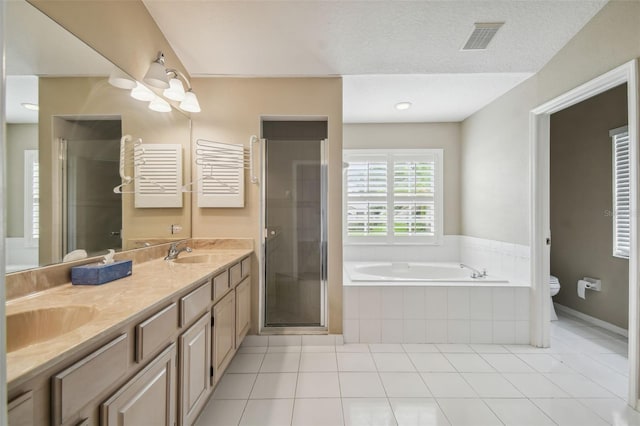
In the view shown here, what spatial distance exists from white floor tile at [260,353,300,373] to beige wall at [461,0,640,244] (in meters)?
2.40

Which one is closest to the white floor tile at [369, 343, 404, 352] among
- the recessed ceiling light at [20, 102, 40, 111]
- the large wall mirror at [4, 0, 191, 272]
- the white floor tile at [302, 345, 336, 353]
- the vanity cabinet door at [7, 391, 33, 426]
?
the white floor tile at [302, 345, 336, 353]

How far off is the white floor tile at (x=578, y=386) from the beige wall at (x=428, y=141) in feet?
6.44

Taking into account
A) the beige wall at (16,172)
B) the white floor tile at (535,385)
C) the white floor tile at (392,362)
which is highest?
the beige wall at (16,172)

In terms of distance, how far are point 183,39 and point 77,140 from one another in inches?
49.3

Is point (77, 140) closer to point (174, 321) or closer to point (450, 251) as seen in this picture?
point (174, 321)

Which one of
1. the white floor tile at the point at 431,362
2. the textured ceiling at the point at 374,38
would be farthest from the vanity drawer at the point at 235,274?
the textured ceiling at the point at 374,38

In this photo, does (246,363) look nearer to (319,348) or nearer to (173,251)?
(319,348)

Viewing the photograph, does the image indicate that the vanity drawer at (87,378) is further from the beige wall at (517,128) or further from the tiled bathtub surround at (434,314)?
the beige wall at (517,128)

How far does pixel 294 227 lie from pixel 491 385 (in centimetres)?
196

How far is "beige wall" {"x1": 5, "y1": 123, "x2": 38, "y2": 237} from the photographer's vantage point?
1.06 meters

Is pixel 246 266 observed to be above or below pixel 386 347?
above

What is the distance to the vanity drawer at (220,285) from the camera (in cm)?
165

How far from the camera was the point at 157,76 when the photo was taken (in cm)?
186

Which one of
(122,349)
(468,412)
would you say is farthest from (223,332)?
(468,412)
